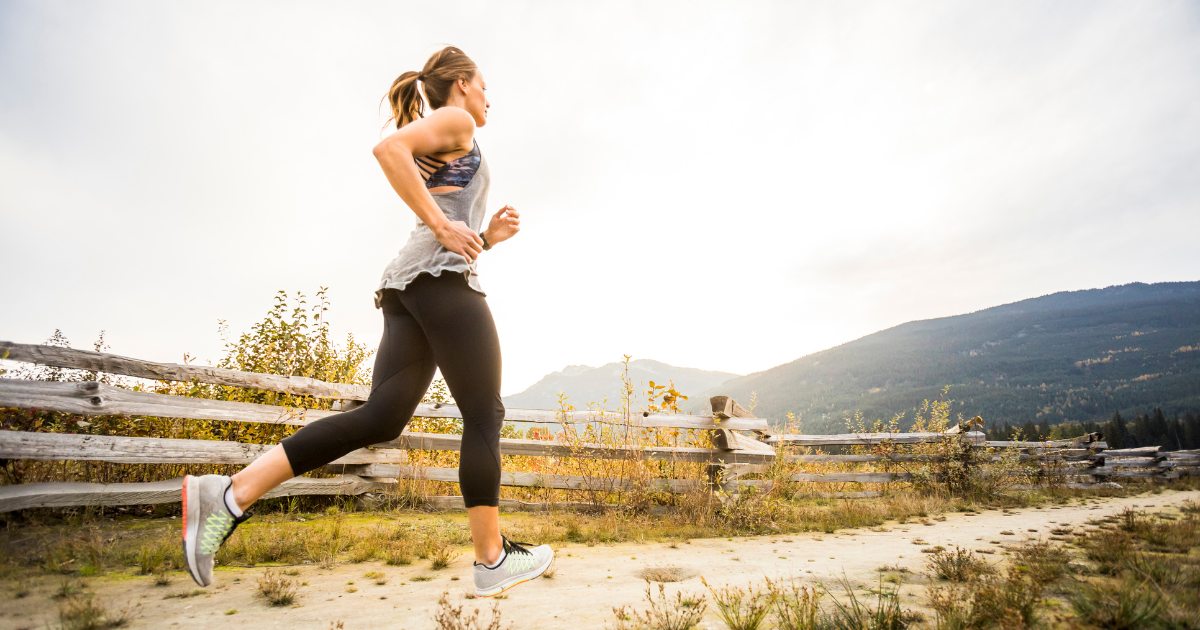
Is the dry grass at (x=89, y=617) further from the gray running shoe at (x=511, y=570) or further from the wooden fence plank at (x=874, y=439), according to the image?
the wooden fence plank at (x=874, y=439)

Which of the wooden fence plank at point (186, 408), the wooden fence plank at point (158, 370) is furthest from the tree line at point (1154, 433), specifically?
the wooden fence plank at point (158, 370)

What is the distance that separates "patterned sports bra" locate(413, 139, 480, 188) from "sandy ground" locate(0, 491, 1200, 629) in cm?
173

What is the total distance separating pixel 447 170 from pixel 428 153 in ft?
0.38

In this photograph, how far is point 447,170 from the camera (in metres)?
2.09

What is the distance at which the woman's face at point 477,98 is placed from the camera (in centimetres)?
221

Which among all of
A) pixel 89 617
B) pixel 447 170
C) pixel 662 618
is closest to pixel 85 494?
pixel 89 617

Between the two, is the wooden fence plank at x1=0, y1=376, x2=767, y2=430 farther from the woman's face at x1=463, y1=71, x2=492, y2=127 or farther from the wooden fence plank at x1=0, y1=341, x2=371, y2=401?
the woman's face at x1=463, y1=71, x2=492, y2=127

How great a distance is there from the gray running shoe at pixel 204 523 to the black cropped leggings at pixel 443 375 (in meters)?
0.24

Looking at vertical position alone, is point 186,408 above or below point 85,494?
above

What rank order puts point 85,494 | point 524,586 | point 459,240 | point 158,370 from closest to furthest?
point 459,240, point 524,586, point 85,494, point 158,370

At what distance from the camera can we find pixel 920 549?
3.80 metres

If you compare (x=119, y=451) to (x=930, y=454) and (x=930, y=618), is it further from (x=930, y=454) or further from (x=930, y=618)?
(x=930, y=454)

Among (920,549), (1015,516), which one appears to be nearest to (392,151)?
(920,549)

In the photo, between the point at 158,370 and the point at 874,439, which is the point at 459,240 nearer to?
the point at 158,370
